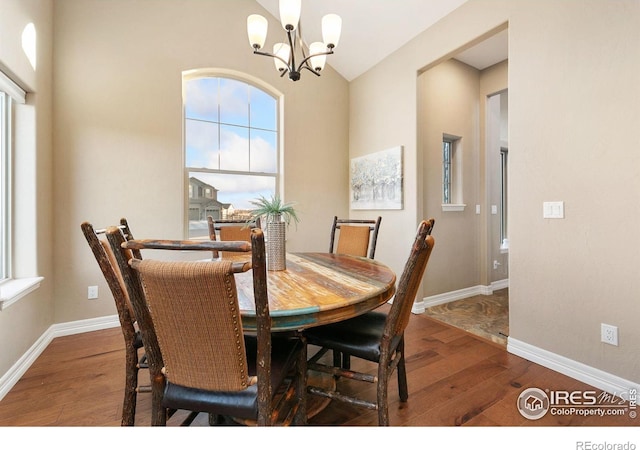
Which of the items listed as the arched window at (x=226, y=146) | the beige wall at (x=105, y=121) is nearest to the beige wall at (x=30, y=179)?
the beige wall at (x=105, y=121)

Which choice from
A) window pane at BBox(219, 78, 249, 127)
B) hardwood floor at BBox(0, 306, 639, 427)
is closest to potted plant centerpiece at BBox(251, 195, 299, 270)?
hardwood floor at BBox(0, 306, 639, 427)

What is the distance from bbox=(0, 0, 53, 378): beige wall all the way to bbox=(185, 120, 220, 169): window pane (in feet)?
3.69

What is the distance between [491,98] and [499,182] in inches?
44.3

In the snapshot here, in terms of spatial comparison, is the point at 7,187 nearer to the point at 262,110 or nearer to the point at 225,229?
the point at 225,229

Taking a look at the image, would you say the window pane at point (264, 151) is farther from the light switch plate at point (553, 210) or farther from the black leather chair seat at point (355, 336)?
the light switch plate at point (553, 210)

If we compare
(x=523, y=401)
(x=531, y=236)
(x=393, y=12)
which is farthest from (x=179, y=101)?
(x=523, y=401)

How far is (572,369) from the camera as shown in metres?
1.90

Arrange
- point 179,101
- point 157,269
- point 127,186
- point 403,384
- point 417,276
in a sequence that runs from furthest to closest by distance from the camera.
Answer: point 179,101, point 127,186, point 403,384, point 417,276, point 157,269

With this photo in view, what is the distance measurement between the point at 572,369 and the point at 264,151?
3481 mm

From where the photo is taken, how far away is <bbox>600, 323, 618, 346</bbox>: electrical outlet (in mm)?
1729

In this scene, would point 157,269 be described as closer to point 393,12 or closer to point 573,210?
point 573,210

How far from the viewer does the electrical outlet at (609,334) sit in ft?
5.67

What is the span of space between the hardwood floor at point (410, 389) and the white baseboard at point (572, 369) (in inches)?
2.5

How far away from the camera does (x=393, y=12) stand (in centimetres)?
294
